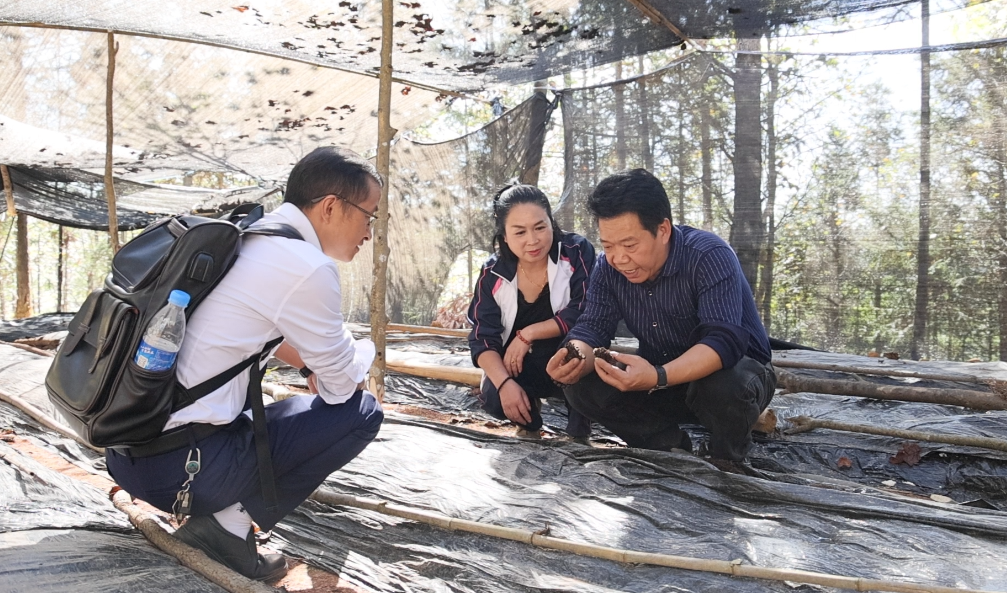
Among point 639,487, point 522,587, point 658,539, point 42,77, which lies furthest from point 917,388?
point 42,77

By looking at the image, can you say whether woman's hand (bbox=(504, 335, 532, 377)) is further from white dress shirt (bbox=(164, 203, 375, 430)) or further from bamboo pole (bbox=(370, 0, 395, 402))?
white dress shirt (bbox=(164, 203, 375, 430))

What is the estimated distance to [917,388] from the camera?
338cm

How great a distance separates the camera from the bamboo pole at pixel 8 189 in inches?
373

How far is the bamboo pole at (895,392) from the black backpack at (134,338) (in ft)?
9.88

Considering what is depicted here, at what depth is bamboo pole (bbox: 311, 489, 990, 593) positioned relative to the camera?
1522mm

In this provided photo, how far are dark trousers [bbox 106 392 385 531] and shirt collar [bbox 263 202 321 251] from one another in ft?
1.53

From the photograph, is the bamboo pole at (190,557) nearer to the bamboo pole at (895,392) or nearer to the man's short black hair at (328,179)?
the man's short black hair at (328,179)

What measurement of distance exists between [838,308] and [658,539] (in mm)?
3589

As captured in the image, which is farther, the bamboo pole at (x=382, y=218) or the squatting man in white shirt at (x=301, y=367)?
the bamboo pole at (x=382, y=218)

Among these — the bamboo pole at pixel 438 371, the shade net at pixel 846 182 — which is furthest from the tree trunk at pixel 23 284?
the shade net at pixel 846 182

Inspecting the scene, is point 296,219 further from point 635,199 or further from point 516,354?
point 516,354

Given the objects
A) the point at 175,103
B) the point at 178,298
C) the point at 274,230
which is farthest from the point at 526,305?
the point at 175,103

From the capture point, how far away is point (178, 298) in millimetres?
1496

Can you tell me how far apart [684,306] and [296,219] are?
56.9 inches
